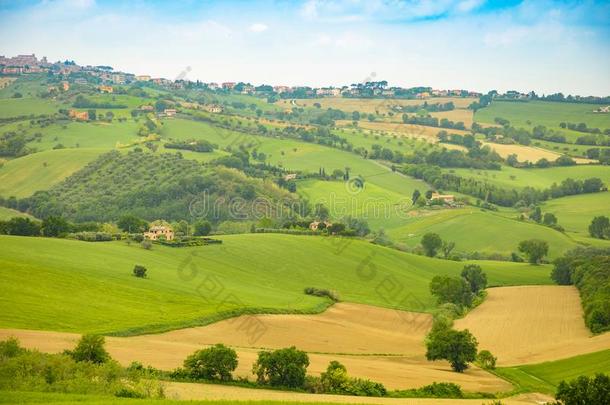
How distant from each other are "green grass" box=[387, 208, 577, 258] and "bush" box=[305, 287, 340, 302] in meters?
44.1

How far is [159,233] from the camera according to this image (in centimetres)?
9581

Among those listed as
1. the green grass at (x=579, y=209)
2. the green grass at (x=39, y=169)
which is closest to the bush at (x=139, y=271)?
the green grass at (x=39, y=169)

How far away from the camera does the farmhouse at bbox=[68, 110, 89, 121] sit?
18850cm

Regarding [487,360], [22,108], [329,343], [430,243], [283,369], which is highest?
[22,108]

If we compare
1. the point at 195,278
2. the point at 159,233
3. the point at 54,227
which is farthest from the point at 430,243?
the point at 54,227

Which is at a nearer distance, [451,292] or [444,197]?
[451,292]

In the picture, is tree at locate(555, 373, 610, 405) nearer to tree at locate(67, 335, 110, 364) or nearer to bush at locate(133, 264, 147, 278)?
tree at locate(67, 335, 110, 364)

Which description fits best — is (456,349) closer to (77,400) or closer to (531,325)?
(531,325)

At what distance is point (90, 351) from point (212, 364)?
661 centimetres

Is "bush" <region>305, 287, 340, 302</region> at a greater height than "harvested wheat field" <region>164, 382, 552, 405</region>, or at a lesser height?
lesser

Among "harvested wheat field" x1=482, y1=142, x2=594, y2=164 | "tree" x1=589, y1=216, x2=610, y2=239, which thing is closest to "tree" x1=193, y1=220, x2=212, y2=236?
"tree" x1=589, y1=216, x2=610, y2=239

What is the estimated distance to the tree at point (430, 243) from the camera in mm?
118500

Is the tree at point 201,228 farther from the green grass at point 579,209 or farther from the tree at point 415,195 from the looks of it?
the green grass at point 579,209

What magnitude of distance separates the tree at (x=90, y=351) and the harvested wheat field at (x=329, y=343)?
1.79m
